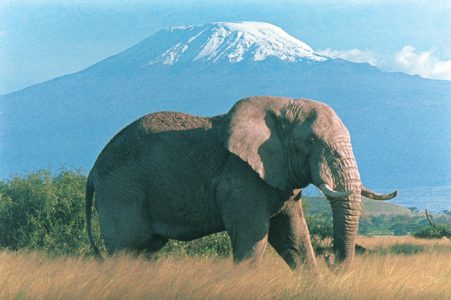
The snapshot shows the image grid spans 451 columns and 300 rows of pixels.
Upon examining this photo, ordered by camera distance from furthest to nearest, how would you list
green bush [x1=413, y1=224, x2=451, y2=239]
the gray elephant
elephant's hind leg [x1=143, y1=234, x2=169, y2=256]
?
green bush [x1=413, y1=224, x2=451, y2=239] → elephant's hind leg [x1=143, y1=234, x2=169, y2=256] → the gray elephant

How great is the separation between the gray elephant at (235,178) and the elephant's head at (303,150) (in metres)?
0.01

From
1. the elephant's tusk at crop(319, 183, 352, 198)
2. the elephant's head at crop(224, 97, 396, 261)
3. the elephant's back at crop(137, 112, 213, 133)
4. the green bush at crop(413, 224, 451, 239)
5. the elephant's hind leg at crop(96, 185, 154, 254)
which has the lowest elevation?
the green bush at crop(413, 224, 451, 239)

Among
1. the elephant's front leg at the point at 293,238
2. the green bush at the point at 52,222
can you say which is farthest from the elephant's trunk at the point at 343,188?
the green bush at the point at 52,222

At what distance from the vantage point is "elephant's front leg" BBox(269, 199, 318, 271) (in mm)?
12531

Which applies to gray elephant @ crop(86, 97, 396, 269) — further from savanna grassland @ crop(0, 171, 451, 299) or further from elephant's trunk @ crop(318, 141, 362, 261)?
savanna grassland @ crop(0, 171, 451, 299)

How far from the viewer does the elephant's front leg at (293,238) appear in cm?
1253

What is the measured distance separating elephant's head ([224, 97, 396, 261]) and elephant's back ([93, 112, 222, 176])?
742mm

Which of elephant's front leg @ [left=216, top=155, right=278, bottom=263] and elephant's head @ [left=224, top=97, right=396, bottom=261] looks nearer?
elephant's head @ [left=224, top=97, right=396, bottom=261]

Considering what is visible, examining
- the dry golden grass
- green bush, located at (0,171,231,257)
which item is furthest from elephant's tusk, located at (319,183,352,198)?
green bush, located at (0,171,231,257)

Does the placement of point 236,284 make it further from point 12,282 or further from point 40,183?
point 40,183

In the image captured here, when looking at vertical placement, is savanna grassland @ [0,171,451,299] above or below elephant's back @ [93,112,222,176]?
below

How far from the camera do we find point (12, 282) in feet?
33.5

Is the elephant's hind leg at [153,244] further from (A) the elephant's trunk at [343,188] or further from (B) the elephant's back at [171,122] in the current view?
(A) the elephant's trunk at [343,188]

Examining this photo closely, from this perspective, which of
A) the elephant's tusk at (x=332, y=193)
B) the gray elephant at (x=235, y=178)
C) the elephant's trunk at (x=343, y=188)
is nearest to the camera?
the elephant's tusk at (x=332, y=193)
